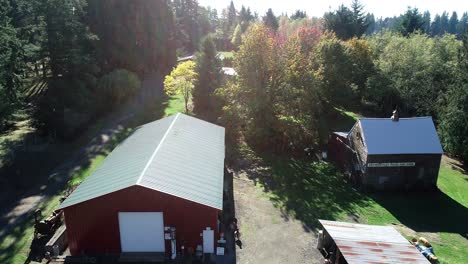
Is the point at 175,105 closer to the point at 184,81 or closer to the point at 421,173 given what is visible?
the point at 184,81

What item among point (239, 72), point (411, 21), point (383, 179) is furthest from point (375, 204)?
point (411, 21)

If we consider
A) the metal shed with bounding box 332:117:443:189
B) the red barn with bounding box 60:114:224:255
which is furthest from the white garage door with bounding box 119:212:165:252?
the metal shed with bounding box 332:117:443:189

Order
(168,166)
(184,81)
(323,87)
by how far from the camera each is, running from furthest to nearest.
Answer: (184,81) → (323,87) → (168,166)

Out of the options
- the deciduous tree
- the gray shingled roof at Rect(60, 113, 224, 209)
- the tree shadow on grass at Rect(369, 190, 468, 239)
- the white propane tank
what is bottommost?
the tree shadow on grass at Rect(369, 190, 468, 239)

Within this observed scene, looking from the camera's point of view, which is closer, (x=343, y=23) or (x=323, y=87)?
(x=323, y=87)

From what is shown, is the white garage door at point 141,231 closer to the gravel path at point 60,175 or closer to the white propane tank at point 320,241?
the gravel path at point 60,175

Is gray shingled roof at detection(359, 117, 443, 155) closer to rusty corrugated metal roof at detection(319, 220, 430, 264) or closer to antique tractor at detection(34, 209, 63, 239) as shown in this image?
rusty corrugated metal roof at detection(319, 220, 430, 264)
